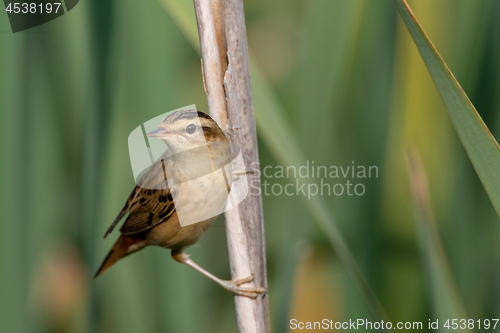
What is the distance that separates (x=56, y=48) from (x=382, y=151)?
1221 mm

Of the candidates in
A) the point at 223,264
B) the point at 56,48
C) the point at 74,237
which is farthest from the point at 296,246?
the point at 56,48

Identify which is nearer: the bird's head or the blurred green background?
the bird's head

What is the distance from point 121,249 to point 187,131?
2.01ft

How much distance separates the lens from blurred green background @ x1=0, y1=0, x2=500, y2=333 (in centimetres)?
124

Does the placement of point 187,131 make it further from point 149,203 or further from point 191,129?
point 149,203

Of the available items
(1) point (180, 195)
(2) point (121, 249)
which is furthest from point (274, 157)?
(2) point (121, 249)

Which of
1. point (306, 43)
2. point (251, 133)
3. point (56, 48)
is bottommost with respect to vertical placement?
point (251, 133)

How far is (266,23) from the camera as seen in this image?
1.57 meters

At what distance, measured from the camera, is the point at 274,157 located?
1.41 m

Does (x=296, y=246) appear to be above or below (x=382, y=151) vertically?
below

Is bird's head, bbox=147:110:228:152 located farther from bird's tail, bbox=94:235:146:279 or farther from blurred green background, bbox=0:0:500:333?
bird's tail, bbox=94:235:146:279

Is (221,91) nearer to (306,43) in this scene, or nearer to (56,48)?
(306,43)

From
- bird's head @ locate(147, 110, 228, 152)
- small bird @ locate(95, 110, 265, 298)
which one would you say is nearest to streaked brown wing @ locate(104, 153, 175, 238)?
small bird @ locate(95, 110, 265, 298)

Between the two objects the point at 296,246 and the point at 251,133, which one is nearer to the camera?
the point at 251,133
